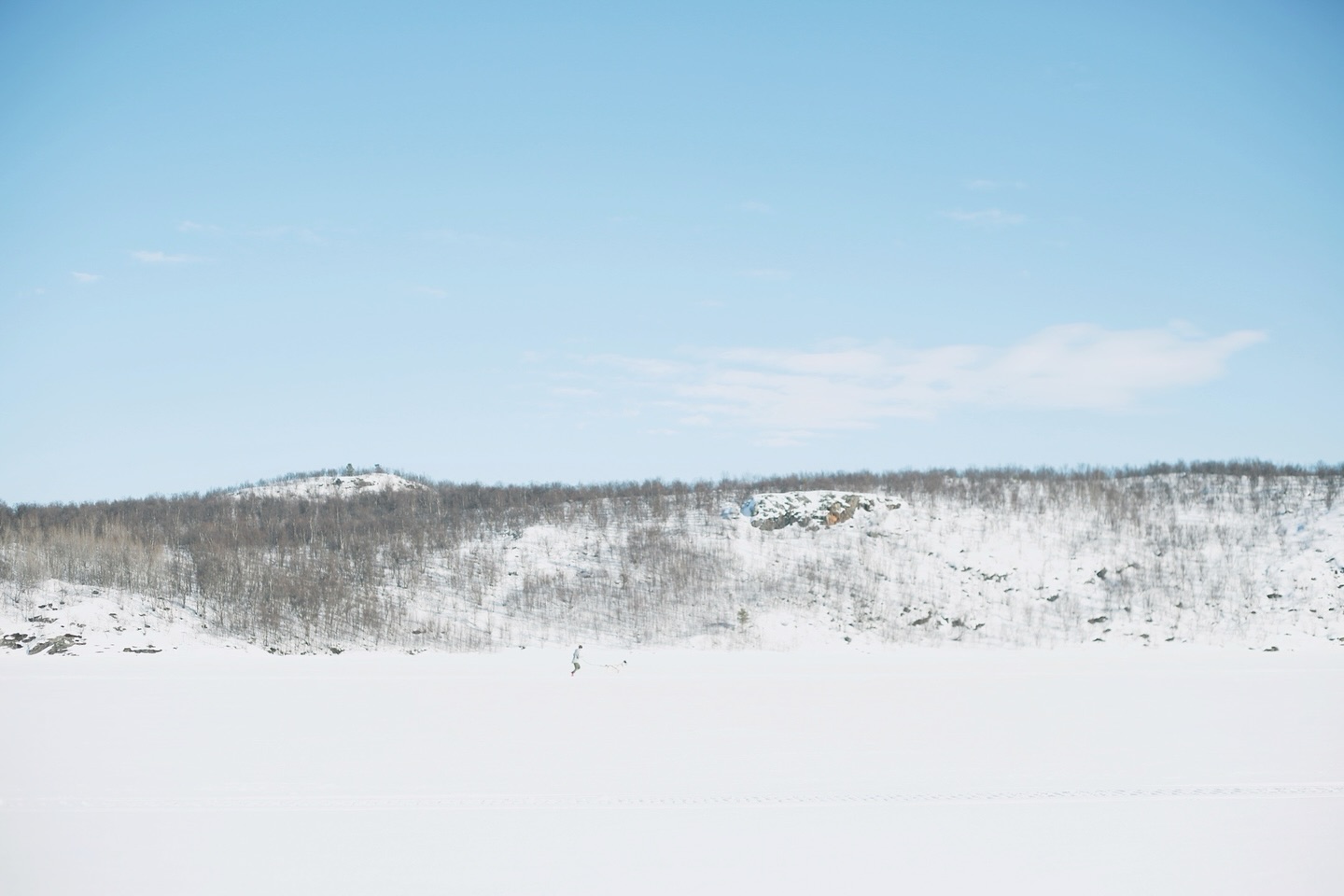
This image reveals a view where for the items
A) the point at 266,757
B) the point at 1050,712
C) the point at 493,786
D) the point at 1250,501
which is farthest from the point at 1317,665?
the point at 266,757

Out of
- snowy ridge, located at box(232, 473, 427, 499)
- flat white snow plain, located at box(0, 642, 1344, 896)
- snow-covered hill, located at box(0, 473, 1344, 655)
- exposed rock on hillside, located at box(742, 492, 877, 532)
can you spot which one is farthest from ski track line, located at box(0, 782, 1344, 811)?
snowy ridge, located at box(232, 473, 427, 499)

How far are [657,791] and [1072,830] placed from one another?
3757mm

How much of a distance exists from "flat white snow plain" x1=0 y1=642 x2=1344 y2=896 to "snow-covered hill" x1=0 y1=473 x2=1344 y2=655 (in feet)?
36.9

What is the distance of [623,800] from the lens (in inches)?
367

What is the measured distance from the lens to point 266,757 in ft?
37.4

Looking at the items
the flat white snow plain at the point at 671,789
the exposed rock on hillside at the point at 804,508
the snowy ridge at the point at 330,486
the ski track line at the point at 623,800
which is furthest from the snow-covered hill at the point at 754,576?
the ski track line at the point at 623,800

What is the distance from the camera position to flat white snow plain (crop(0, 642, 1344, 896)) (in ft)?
23.4

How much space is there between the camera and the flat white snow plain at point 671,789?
7129mm

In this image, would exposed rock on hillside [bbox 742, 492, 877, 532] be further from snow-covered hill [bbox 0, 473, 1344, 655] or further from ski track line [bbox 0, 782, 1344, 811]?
ski track line [bbox 0, 782, 1344, 811]

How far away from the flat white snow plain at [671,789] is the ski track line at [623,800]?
0.14ft

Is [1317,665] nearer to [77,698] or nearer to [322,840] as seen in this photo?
[322,840]

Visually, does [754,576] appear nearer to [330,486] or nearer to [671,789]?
[671,789]

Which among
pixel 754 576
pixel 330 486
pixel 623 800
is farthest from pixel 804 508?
pixel 623 800

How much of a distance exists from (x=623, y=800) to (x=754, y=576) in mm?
24866
